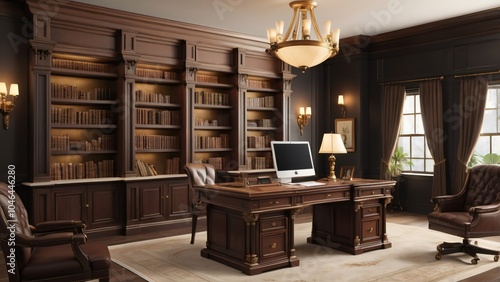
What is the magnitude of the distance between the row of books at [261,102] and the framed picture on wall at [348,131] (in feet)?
4.65

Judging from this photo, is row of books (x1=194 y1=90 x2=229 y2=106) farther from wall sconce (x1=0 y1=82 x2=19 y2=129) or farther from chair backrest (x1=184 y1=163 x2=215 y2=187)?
wall sconce (x1=0 y1=82 x2=19 y2=129)

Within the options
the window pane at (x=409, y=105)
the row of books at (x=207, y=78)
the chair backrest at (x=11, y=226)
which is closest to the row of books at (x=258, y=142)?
the row of books at (x=207, y=78)

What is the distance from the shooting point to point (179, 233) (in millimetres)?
6172

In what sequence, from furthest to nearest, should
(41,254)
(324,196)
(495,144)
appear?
(495,144)
(324,196)
(41,254)

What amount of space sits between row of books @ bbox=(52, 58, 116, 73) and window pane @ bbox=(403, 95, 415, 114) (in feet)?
16.3

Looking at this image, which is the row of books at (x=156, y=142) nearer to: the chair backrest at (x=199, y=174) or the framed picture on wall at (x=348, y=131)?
the chair backrest at (x=199, y=174)

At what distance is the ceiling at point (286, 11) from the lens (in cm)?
577

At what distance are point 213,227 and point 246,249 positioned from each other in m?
0.65

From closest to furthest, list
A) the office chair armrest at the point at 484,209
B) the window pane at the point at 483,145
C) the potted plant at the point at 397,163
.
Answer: the office chair armrest at the point at 484,209 < the window pane at the point at 483,145 < the potted plant at the point at 397,163

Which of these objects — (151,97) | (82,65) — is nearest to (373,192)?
(151,97)

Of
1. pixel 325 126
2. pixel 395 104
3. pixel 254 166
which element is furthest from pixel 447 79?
pixel 254 166

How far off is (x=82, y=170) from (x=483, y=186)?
5.09 m

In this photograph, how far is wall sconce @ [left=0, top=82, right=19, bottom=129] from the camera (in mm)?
5266

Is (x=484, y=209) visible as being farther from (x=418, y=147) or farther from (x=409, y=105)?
(x=409, y=105)
